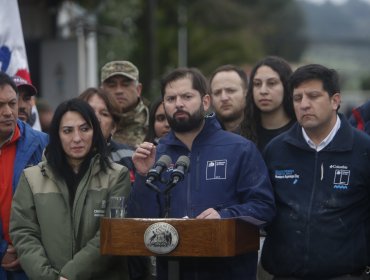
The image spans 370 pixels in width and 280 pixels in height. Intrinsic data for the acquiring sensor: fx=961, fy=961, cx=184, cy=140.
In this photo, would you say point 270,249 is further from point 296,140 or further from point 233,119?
point 233,119

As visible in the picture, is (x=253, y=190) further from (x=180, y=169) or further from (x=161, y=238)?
(x=161, y=238)

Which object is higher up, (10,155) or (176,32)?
(176,32)

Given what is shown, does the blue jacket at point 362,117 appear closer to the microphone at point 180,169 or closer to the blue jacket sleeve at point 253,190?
the blue jacket sleeve at point 253,190

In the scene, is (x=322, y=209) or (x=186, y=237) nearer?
(x=186, y=237)

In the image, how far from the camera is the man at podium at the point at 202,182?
597 cm

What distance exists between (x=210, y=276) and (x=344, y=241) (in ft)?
2.84

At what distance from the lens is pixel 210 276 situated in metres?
6.01

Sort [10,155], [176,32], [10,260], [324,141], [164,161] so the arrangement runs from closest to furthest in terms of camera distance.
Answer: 1. [164,161]
2. [324,141]
3. [10,260]
4. [10,155]
5. [176,32]

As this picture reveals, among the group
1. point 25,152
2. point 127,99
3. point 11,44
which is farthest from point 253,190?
point 11,44

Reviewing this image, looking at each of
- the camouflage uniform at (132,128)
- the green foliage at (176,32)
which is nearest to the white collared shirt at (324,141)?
the camouflage uniform at (132,128)

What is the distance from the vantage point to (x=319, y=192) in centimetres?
611

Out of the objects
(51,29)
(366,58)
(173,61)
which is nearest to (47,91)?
(51,29)

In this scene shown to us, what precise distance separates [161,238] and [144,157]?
0.67 m

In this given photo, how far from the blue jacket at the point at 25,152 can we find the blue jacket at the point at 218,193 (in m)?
1.07
